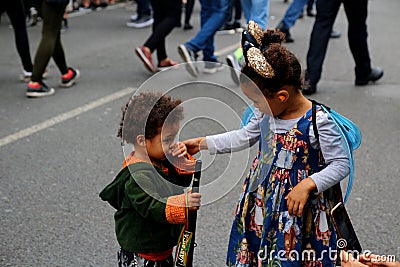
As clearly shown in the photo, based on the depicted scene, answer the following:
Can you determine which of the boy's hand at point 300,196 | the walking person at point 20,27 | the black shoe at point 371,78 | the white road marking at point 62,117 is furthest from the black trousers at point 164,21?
the boy's hand at point 300,196

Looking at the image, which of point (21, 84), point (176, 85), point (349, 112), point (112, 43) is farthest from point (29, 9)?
point (176, 85)

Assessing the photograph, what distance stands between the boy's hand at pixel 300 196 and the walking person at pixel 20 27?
16.4 feet

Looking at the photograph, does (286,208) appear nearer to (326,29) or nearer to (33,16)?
(326,29)

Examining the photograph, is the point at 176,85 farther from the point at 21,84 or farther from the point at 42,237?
the point at 21,84

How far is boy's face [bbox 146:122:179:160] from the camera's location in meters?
2.46

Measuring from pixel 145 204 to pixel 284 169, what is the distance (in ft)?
1.81

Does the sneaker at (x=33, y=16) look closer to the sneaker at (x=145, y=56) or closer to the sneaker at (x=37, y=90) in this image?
the sneaker at (x=145, y=56)

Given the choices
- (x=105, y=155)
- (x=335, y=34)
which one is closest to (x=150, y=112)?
(x=105, y=155)

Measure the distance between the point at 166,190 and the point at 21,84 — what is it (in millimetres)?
5007

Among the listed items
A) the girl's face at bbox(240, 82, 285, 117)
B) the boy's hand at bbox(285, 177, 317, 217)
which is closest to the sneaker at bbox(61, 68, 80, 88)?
the girl's face at bbox(240, 82, 285, 117)

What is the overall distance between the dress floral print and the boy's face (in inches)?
15.8

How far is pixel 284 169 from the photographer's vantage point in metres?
2.61

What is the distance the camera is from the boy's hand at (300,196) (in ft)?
8.20

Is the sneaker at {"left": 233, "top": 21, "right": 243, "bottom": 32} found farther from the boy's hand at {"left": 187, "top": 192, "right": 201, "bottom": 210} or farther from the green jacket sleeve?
the boy's hand at {"left": 187, "top": 192, "right": 201, "bottom": 210}
